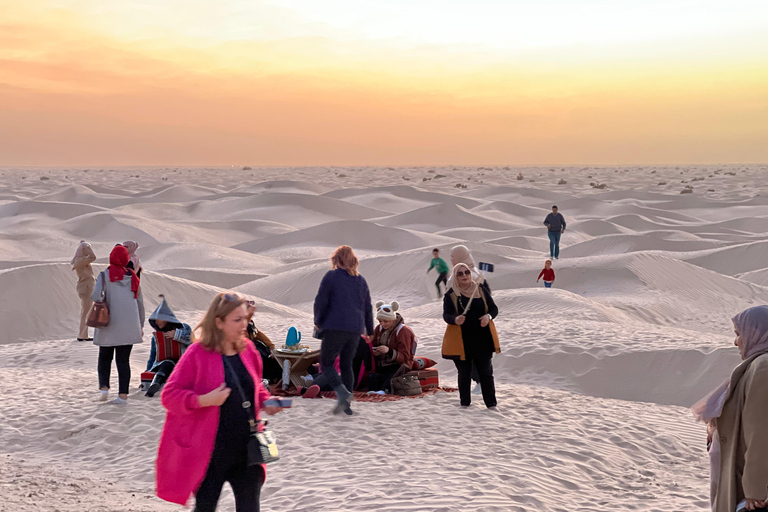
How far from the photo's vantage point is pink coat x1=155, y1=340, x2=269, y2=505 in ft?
11.5

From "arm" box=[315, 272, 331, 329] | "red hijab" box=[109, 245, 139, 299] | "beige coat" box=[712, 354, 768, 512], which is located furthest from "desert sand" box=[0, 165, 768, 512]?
"beige coat" box=[712, 354, 768, 512]

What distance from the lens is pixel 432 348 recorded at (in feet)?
39.2

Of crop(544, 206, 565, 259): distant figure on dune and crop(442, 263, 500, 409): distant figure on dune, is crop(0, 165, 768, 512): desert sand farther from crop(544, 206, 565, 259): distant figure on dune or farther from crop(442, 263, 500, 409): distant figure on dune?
crop(544, 206, 565, 259): distant figure on dune

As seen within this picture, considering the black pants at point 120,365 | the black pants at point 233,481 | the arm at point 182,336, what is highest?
the black pants at point 233,481

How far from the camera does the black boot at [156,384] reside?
789 centimetres

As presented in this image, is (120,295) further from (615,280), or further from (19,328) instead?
(615,280)

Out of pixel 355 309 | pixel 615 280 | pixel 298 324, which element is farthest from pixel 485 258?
pixel 355 309

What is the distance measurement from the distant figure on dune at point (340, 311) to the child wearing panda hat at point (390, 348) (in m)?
1.04

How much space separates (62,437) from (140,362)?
393cm

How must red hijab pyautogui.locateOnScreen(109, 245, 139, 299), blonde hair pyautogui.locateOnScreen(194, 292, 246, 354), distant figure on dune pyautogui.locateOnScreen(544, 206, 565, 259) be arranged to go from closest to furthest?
blonde hair pyautogui.locateOnScreen(194, 292, 246, 354), red hijab pyautogui.locateOnScreen(109, 245, 139, 299), distant figure on dune pyautogui.locateOnScreen(544, 206, 565, 259)

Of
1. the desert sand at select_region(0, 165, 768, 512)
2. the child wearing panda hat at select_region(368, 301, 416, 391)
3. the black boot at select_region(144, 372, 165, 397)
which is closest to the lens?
the desert sand at select_region(0, 165, 768, 512)

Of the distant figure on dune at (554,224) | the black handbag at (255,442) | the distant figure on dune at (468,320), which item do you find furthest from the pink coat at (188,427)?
the distant figure on dune at (554,224)

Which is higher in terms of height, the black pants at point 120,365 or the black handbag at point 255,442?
the black handbag at point 255,442

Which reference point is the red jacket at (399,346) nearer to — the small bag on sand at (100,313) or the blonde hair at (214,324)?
the small bag on sand at (100,313)
